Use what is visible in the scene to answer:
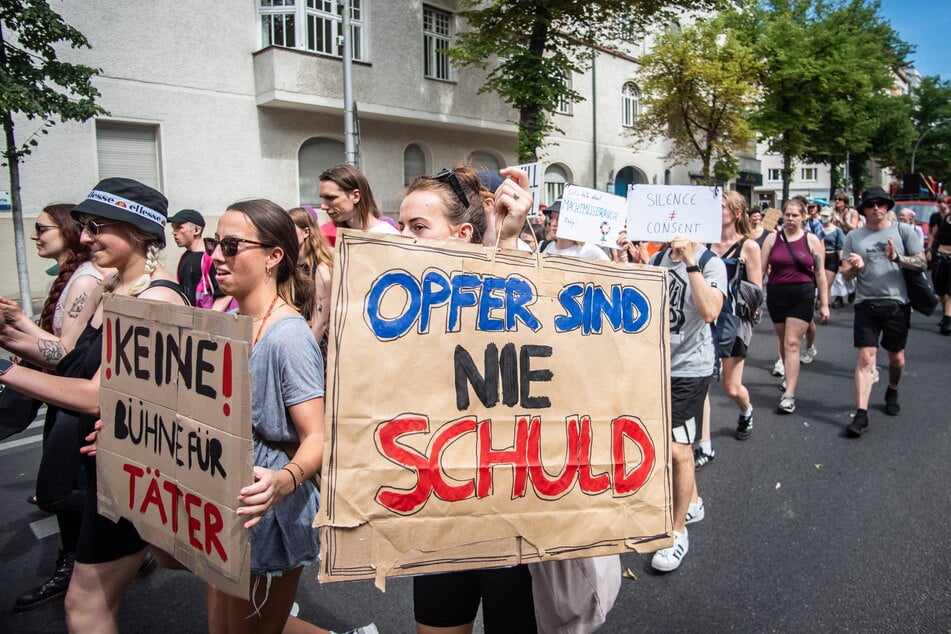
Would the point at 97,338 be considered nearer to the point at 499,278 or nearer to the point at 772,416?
the point at 499,278

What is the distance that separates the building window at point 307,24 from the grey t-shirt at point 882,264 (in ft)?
43.1

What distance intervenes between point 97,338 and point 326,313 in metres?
1.17

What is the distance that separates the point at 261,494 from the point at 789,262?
5962 millimetres

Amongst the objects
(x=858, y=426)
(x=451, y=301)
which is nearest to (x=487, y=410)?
(x=451, y=301)

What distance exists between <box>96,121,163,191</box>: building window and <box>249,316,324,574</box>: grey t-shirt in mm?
13683

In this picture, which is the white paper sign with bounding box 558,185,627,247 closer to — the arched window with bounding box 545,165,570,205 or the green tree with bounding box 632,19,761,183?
the arched window with bounding box 545,165,570,205

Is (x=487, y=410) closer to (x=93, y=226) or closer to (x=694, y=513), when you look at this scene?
(x=93, y=226)

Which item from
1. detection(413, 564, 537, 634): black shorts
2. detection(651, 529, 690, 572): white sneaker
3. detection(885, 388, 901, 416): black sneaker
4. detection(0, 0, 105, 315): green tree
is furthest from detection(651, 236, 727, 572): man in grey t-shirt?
detection(0, 0, 105, 315): green tree

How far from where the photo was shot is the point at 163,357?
1799 mm

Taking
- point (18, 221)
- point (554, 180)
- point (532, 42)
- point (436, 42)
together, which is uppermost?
point (436, 42)

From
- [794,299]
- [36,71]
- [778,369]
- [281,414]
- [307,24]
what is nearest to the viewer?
[281,414]

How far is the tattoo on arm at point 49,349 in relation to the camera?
8.54 ft

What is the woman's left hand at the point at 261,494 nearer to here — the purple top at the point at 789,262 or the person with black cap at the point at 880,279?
the person with black cap at the point at 880,279

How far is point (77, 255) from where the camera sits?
3307 millimetres
